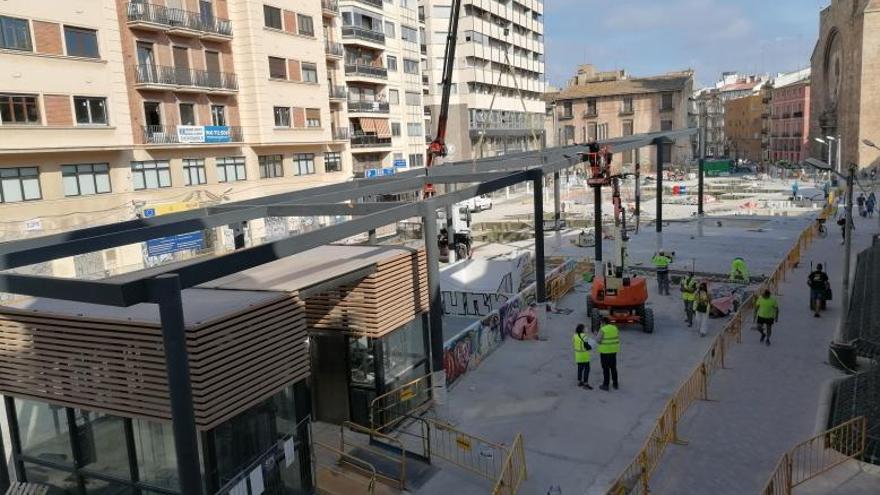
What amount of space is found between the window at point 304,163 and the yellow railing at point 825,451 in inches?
1383

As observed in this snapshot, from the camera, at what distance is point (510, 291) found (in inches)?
960

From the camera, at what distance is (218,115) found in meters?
37.5

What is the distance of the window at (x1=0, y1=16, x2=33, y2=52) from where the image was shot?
26.2 m

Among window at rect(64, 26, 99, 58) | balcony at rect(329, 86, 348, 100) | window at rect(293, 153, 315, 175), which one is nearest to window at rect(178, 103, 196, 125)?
window at rect(64, 26, 99, 58)

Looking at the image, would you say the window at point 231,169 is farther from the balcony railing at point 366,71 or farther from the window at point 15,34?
the balcony railing at point 366,71

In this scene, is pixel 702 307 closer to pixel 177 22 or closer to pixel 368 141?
pixel 177 22

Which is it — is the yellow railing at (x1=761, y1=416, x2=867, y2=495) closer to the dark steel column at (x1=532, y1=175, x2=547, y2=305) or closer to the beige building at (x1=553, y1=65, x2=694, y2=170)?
the dark steel column at (x1=532, y1=175, x2=547, y2=305)

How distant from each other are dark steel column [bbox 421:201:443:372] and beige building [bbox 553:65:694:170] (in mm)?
86349

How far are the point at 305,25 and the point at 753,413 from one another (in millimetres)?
35457

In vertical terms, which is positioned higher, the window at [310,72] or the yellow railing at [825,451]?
the window at [310,72]

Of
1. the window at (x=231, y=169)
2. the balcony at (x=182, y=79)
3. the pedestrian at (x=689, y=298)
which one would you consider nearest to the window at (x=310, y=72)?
the balcony at (x=182, y=79)

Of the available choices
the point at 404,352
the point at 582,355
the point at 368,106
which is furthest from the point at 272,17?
the point at 582,355

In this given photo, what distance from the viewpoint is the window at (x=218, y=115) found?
122ft

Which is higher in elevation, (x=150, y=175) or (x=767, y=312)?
(x=150, y=175)
